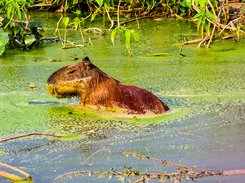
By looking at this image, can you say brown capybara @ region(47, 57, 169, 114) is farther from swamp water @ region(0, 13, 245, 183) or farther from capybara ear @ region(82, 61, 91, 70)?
swamp water @ region(0, 13, 245, 183)

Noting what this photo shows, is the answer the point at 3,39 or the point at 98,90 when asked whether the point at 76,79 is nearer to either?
the point at 98,90

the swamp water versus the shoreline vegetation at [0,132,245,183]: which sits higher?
the shoreline vegetation at [0,132,245,183]

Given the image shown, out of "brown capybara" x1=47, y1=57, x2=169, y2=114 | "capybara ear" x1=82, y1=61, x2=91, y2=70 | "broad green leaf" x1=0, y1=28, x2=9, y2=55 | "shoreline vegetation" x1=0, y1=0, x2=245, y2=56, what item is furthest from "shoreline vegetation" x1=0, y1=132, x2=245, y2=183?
"broad green leaf" x1=0, y1=28, x2=9, y2=55

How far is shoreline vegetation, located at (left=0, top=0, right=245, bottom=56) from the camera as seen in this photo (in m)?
6.32

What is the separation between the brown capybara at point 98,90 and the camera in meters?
4.41

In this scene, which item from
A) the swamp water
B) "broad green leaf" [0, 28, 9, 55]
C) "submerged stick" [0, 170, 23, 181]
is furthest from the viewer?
"broad green leaf" [0, 28, 9, 55]

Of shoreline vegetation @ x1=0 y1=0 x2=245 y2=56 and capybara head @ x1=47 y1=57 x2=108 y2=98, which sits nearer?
capybara head @ x1=47 y1=57 x2=108 y2=98

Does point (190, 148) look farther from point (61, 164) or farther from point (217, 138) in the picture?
point (61, 164)

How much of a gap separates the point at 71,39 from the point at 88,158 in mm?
3613

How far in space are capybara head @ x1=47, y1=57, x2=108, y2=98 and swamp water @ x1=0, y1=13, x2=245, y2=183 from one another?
121 mm

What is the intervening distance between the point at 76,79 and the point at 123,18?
3.80m

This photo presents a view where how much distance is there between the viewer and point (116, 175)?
306 centimetres

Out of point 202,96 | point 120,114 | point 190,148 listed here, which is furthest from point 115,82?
point 190,148

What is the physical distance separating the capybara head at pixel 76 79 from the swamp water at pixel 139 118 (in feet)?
0.40
